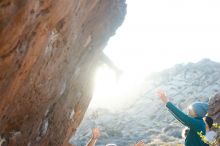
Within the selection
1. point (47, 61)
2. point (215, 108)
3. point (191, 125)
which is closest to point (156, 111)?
point (215, 108)

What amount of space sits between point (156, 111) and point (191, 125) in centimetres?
8114

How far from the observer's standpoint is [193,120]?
9.47 m

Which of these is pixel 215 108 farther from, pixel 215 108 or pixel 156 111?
pixel 156 111

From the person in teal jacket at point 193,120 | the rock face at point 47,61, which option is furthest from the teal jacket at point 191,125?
the rock face at point 47,61

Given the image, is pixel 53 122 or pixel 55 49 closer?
pixel 55 49

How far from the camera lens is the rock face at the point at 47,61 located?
7.98 metres

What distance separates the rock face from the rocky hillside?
56.1m

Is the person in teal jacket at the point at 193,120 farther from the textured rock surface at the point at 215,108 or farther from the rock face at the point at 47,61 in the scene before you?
the textured rock surface at the point at 215,108

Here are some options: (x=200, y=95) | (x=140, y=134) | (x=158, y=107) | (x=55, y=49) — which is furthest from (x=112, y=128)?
(x=55, y=49)

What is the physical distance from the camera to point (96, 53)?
1602 centimetres

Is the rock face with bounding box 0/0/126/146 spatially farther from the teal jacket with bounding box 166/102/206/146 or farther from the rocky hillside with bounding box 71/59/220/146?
the rocky hillside with bounding box 71/59/220/146

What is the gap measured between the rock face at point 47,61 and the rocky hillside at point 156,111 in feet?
184

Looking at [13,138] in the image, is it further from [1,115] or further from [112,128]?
[112,128]

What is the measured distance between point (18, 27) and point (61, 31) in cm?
278
